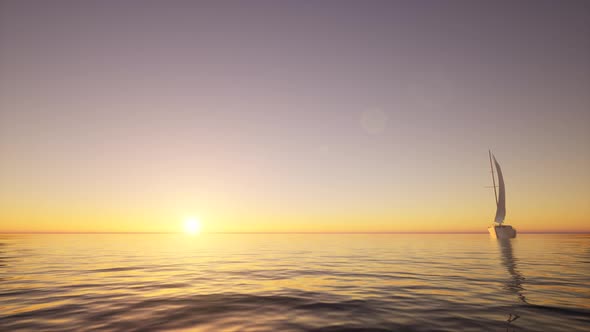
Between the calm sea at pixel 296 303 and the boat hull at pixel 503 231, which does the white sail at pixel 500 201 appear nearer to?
the boat hull at pixel 503 231

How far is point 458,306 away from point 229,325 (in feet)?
24.3

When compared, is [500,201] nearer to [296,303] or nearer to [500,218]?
[500,218]

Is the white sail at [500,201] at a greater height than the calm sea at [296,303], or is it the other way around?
the white sail at [500,201]

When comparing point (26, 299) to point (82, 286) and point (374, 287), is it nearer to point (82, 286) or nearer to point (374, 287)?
point (82, 286)

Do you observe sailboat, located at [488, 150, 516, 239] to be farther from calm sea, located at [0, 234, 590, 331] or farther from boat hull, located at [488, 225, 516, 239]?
calm sea, located at [0, 234, 590, 331]

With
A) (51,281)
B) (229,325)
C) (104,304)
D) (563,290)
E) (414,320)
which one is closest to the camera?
(229,325)

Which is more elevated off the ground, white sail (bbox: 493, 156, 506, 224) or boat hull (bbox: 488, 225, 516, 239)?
white sail (bbox: 493, 156, 506, 224)

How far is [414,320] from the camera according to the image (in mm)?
8523

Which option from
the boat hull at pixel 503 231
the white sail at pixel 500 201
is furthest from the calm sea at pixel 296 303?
the white sail at pixel 500 201

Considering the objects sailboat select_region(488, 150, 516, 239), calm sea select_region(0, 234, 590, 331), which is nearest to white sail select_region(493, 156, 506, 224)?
sailboat select_region(488, 150, 516, 239)

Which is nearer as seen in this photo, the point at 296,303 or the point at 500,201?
the point at 296,303

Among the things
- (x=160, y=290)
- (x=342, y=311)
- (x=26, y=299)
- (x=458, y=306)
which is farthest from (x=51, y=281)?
(x=458, y=306)

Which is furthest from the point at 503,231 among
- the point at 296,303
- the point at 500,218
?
the point at 296,303

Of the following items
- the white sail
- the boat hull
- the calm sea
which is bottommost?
the boat hull
